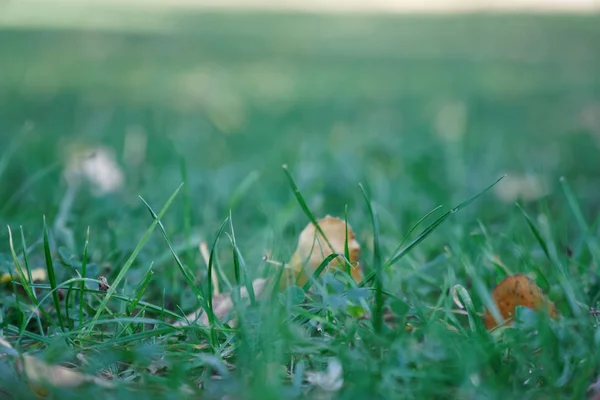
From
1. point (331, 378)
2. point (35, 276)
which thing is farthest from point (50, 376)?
point (35, 276)

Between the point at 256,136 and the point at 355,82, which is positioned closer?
the point at 256,136

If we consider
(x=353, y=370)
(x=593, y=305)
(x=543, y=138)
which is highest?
(x=353, y=370)

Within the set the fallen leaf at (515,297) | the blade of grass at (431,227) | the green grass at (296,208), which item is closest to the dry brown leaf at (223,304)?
the green grass at (296,208)

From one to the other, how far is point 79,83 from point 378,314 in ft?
13.2

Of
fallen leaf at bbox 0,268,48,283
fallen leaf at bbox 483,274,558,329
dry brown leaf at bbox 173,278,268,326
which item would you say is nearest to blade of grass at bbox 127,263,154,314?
dry brown leaf at bbox 173,278,268,326

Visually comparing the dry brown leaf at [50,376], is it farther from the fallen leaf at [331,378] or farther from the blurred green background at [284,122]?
the blurred green background at [284,122]

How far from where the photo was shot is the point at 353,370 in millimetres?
977

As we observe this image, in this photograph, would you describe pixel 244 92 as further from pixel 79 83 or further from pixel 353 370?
pixel 353 370

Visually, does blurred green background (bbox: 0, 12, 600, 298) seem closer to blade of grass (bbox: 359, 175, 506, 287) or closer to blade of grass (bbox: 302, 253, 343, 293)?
blade of grass (bbox: 302, 253, 343, 293)

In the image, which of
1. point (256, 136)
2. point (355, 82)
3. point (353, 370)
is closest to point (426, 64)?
point (355, 82)

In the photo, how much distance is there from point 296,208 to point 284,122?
1.83 meters

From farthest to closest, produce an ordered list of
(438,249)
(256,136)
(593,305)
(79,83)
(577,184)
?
(79,83), (256,136), (577,184), (438,249), (593,305)

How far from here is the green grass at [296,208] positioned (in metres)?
1.03

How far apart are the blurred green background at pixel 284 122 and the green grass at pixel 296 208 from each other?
0.02 metres
